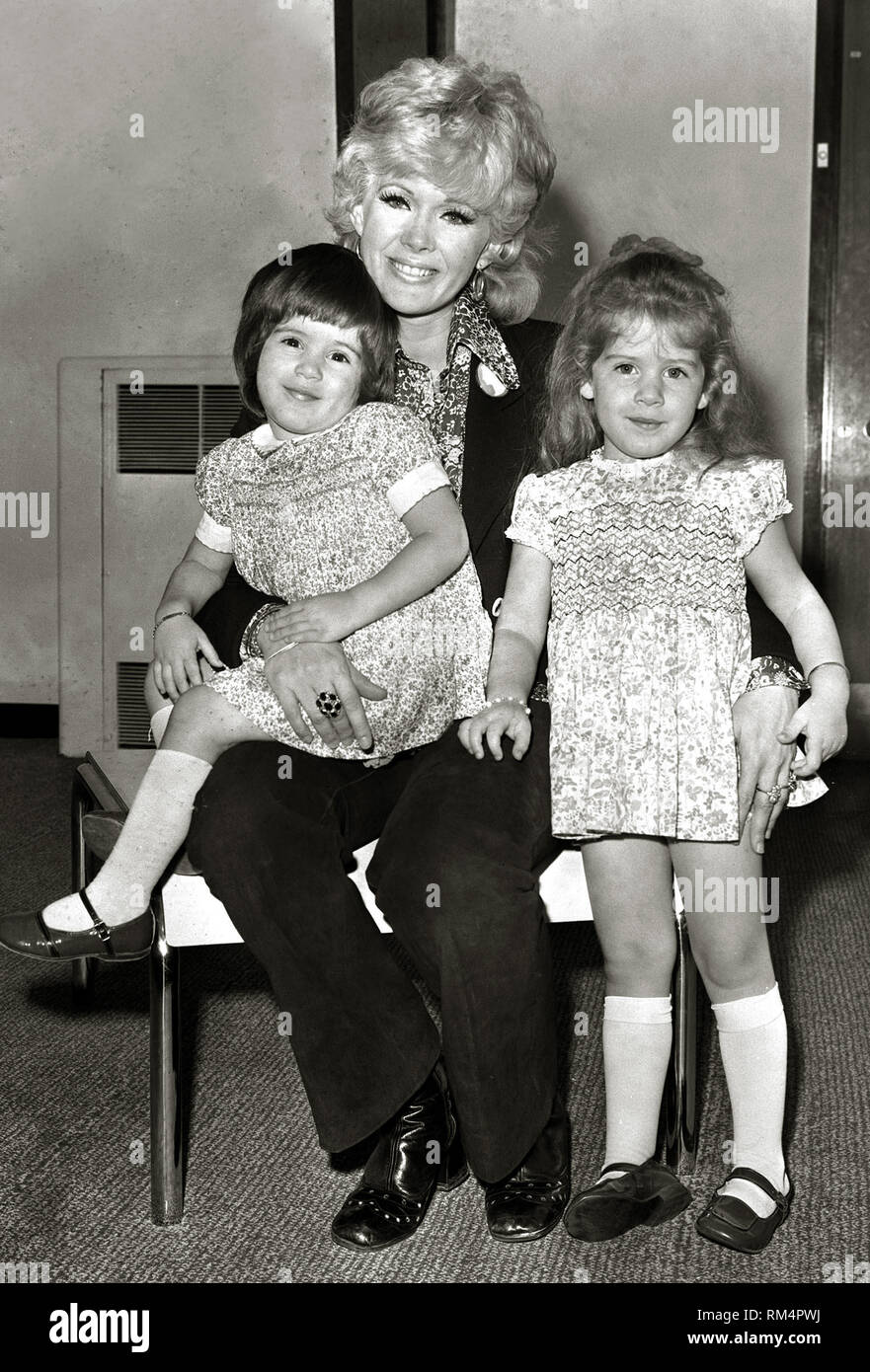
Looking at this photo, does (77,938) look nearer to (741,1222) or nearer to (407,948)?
(407,948)

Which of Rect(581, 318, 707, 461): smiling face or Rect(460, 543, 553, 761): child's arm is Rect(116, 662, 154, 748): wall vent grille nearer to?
Rect(460, 543, 553, 761): child's arm

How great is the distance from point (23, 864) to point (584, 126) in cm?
276

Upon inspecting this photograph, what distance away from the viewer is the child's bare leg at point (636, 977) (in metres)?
1.36

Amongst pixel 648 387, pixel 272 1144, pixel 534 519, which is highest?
pixel 648 387

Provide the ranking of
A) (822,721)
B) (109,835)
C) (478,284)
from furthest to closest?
(478,284), (109,835), (822,721)

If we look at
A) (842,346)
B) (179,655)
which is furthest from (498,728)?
(842,346)

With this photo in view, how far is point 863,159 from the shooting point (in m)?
4.01

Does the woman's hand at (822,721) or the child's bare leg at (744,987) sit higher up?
the woman's hand at (822,721)

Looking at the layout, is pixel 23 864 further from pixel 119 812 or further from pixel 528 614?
pixel 528 614

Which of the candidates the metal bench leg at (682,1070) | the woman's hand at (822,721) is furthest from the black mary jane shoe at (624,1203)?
the woman's hand at (822,721)

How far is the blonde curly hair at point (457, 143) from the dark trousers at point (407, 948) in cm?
73

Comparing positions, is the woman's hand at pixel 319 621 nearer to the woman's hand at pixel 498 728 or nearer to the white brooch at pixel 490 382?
the woman's hand at pixel 498 728

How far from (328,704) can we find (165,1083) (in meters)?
0.42

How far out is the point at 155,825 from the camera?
135 cm
